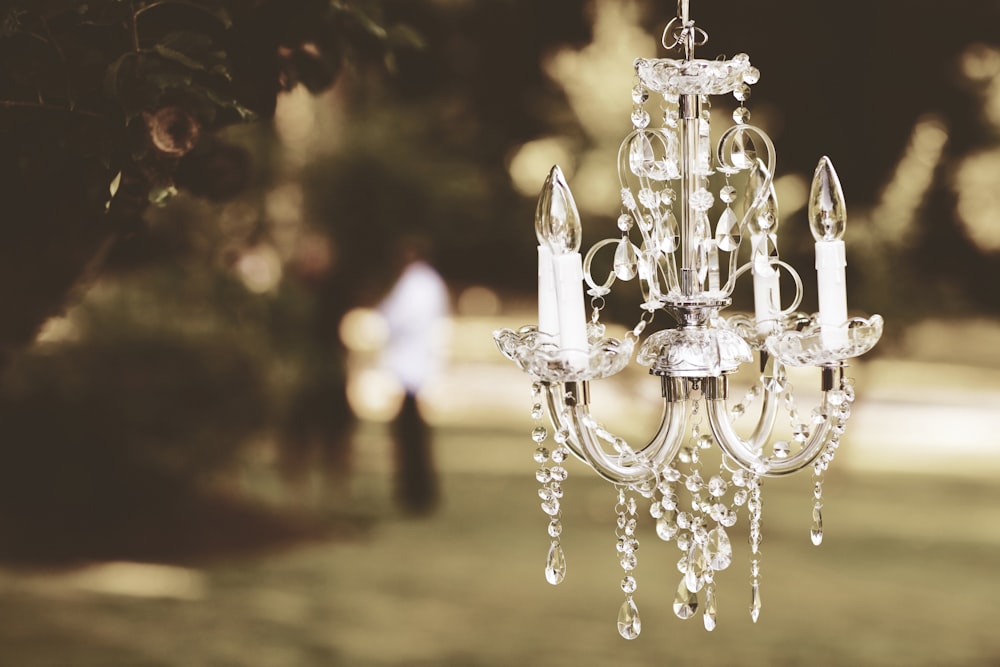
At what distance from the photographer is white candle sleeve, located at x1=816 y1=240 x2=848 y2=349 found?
4.27 feet

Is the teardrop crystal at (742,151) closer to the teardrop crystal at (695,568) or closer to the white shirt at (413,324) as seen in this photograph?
the teardrop crystal at (695,568)

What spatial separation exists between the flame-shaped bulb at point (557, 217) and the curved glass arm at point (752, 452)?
318mm

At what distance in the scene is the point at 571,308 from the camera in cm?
120

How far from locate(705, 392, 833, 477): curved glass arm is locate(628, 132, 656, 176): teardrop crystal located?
0.28 m

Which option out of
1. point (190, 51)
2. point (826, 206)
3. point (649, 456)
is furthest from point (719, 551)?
point (190, 51)

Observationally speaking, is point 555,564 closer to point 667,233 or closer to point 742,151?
point 667,233

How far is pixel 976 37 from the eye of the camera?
7410 millimetres

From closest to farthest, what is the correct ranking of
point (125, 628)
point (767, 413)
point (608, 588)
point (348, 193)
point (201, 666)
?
point (767, 413) → point (201, 666) → point (125, 628) → point (608, 588) → point (348, 193)

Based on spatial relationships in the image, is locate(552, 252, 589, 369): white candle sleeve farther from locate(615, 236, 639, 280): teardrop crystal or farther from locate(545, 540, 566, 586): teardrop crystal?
locate(545, 540, 566, 586): teardrop crystal

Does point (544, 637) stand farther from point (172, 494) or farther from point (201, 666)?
point (172, 494)

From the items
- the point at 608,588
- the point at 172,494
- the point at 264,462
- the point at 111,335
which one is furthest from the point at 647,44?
the point at 264,462

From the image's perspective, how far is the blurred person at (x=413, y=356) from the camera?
7.12 meters

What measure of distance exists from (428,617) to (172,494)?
206cm

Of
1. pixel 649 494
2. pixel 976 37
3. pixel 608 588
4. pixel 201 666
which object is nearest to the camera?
pixel 649 494
